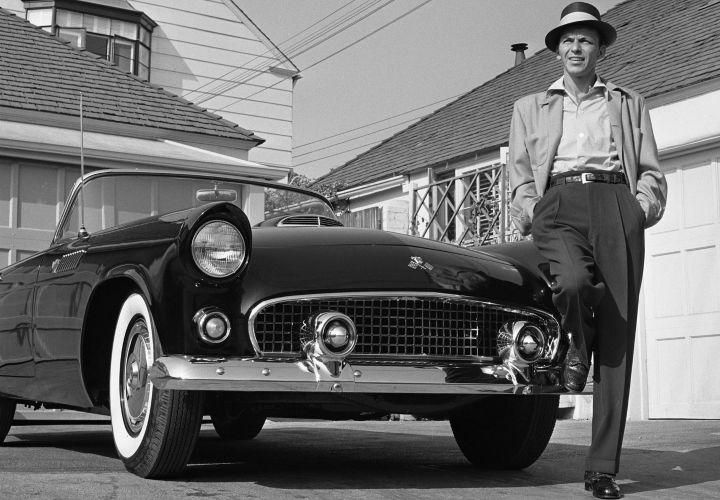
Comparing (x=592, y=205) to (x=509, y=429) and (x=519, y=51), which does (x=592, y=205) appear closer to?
(x=509, y=429)

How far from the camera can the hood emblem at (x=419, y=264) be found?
411cm

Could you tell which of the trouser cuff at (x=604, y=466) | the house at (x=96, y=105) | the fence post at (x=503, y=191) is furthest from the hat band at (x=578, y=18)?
the house at (x=96, y=105)

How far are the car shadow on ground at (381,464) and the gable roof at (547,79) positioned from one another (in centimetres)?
532

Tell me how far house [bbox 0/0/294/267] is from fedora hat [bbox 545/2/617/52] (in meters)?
8.17

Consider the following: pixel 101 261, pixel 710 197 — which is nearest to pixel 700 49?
pixel 710 197

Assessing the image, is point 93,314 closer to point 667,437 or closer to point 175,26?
point 667,437

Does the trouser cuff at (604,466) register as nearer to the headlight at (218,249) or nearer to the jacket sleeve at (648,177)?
the jacket sleeve at (648,177)

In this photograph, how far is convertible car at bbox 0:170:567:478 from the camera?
12.3 feet

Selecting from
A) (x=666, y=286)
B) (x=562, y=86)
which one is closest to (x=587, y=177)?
(x=562, y=86)

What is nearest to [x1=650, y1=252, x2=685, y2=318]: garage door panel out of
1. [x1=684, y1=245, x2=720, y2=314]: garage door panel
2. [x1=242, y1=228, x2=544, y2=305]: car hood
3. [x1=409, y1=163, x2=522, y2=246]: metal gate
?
[x1=684, y1=245, x2=720, y2=314]: garage door panel

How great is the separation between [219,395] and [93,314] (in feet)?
2.81

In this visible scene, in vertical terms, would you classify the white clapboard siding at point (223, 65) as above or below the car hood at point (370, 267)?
above

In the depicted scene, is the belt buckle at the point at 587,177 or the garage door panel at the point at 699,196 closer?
the belt buckle at the point at 587,177

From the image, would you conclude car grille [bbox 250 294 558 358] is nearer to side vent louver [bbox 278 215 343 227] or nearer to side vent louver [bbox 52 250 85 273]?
side vent louver [bbox 52 250 85 273]
